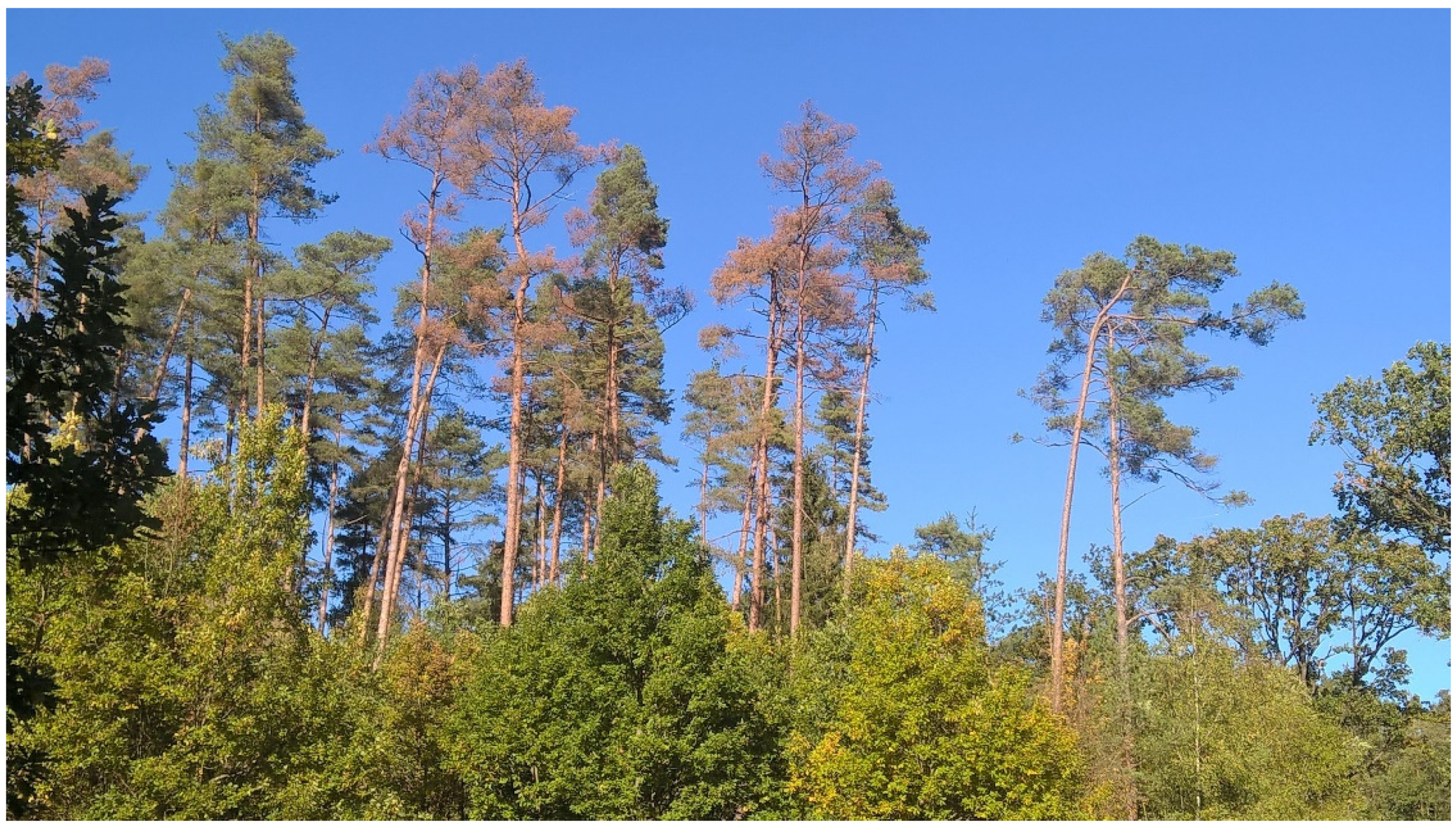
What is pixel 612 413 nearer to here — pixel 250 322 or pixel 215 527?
pixel 250 322

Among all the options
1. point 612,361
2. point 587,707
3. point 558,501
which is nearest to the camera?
point 587,707

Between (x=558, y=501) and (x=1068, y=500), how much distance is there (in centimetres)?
1389

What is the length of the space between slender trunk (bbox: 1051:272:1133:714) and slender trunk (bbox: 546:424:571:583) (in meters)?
12.5

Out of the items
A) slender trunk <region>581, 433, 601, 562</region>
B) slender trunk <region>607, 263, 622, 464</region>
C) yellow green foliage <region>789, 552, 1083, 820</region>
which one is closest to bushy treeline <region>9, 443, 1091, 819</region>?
yellow green foliage <region>789, 552, 1083, 820</region>

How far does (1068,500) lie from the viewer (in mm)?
26594

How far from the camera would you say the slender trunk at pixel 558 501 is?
3284 centimetres

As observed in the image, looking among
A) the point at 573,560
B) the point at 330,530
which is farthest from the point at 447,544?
the point at 573,560

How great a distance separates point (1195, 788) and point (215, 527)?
680 inches

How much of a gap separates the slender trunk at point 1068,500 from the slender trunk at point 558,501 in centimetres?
1248

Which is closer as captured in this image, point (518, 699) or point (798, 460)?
point (518, 699)

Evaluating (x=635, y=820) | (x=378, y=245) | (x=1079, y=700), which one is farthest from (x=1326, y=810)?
(x=378, y=245)

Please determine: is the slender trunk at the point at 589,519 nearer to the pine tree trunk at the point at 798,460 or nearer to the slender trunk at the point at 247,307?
the pine tree trunk at the point at 798,460

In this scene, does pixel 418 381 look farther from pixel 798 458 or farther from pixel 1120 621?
pixel 1120 621

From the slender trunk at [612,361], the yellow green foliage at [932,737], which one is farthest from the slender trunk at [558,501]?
the yellow green foliage at [932,737]
